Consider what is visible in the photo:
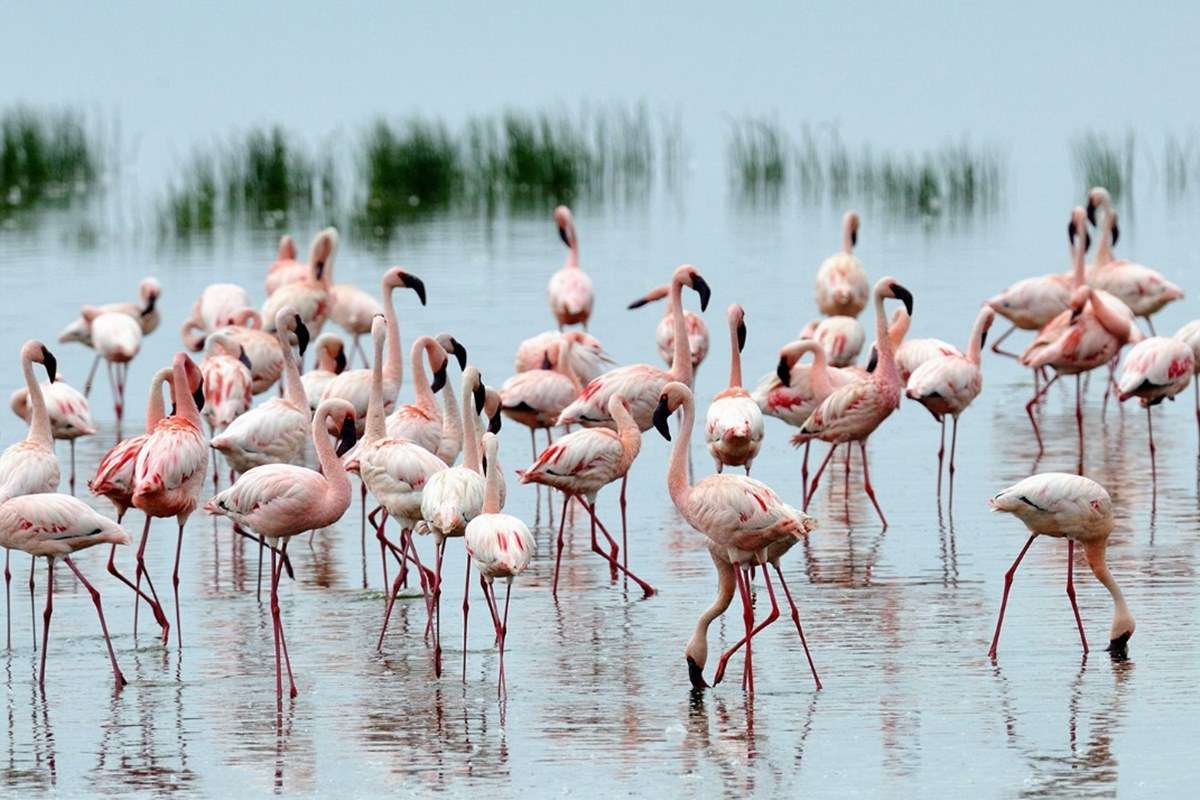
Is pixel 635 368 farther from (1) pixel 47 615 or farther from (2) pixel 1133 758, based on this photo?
(2) pixel 1133 758

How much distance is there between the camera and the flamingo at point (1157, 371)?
Result: 1272 centimetres

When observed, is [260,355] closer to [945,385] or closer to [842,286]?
[945,385]

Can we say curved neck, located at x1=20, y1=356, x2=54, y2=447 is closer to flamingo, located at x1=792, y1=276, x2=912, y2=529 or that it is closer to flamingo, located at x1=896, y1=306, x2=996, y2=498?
flamingo, located at x1=792, y1=276, x2=912, y2=529

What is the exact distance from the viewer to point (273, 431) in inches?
441

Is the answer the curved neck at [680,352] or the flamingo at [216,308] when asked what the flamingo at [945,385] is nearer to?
the curved neck at [680,352]

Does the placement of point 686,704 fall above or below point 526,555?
below

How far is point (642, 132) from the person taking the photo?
119ft

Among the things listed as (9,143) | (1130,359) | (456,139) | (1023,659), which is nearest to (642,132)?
(456,139)

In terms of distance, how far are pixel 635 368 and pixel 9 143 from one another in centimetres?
2246

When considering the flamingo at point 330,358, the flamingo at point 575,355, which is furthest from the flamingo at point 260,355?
the flamingo at point 575,355

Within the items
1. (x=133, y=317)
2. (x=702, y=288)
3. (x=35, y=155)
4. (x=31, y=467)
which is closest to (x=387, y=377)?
(x=702, y=288)

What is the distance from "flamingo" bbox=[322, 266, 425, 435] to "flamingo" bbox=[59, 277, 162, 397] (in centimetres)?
470

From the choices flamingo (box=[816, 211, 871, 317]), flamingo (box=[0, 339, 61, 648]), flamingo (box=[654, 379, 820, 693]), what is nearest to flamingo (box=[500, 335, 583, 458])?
flamingo (box=[0, 339, 61, 648])

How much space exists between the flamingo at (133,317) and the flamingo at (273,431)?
18.8 ft
